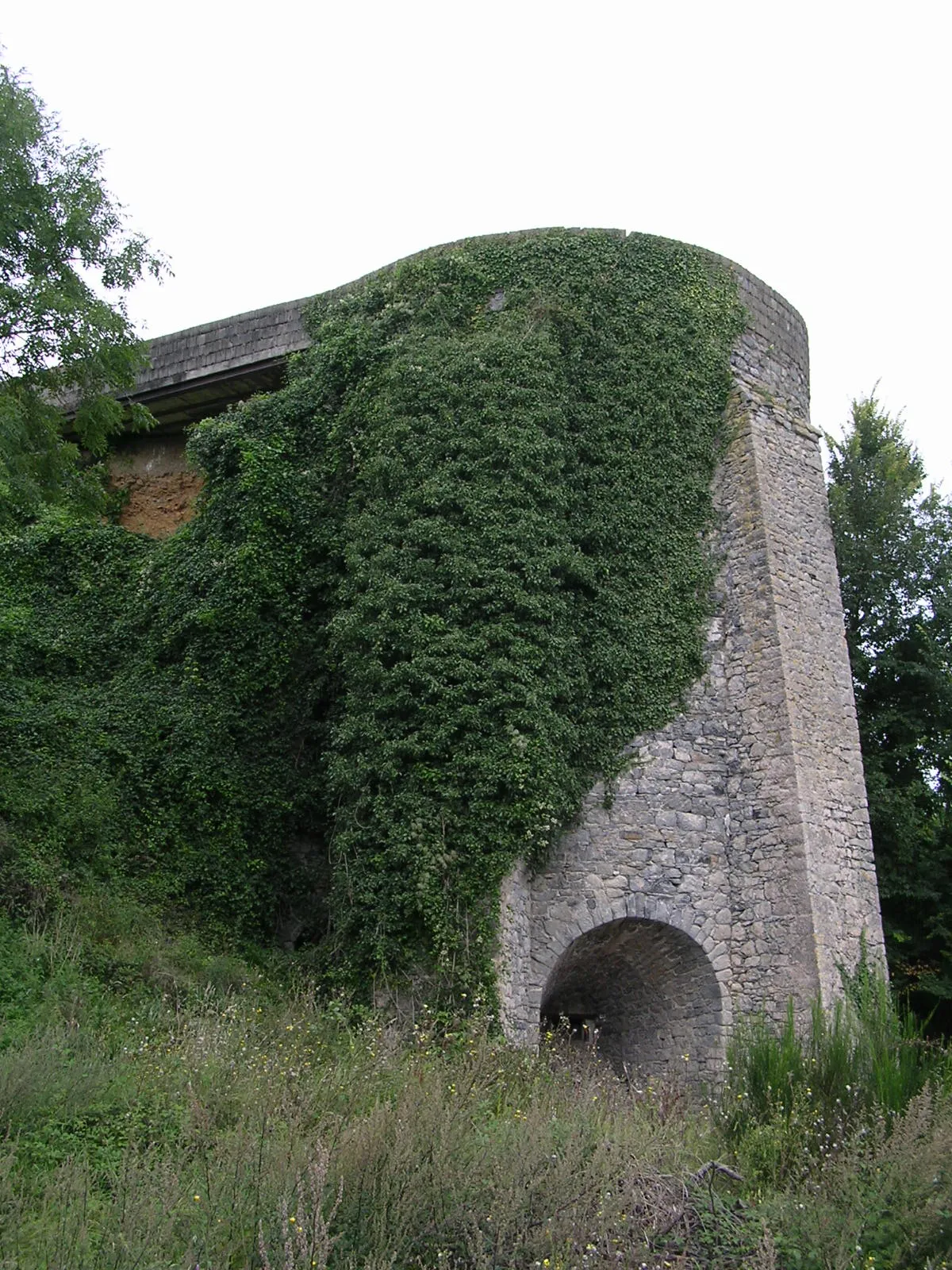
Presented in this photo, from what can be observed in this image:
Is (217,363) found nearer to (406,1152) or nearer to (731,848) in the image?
(731,848)

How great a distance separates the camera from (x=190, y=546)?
11594 mm

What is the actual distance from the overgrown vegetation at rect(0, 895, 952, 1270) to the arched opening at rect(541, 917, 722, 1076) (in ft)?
6.51

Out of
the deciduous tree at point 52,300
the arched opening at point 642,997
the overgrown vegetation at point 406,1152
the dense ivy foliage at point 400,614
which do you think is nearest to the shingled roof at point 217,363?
the dense ivy foliage at point 400,614

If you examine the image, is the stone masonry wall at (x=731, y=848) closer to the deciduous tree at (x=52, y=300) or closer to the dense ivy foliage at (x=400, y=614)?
the dense ivy foliage at (x=400, y=614)

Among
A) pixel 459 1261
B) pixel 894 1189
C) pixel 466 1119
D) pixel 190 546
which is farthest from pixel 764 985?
pixel 190 546

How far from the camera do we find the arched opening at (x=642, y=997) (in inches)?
389

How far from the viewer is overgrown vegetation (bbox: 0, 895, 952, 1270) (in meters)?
4.41

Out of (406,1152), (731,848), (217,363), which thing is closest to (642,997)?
(731,848)

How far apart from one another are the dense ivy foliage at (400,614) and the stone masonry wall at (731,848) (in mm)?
394

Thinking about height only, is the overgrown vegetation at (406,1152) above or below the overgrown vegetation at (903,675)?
below

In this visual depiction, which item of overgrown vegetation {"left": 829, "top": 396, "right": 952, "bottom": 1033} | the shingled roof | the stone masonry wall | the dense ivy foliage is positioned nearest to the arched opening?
the stone masonry wall

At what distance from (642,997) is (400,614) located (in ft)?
12.9

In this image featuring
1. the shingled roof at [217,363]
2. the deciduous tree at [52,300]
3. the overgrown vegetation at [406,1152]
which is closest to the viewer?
the overgrown vegetation at [406,1152]

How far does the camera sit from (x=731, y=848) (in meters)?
10.3
